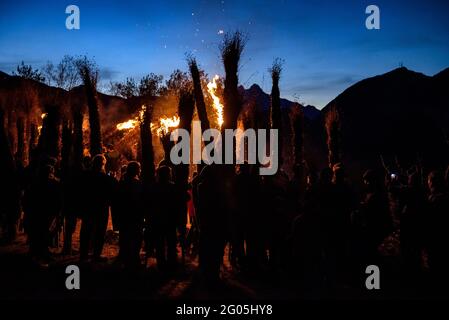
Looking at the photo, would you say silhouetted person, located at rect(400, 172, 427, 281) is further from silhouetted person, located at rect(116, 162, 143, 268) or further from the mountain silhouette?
the mountain silhouette

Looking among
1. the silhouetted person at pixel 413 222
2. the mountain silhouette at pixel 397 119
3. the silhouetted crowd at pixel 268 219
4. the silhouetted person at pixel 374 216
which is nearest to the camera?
the silhouetted crowd at pixel 268 219

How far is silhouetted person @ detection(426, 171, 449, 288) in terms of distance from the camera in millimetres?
7540

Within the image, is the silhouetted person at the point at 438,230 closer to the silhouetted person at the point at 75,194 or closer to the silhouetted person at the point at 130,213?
the silhouetted person at the point at 130,213

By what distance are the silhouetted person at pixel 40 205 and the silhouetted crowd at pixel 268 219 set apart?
0.07ft

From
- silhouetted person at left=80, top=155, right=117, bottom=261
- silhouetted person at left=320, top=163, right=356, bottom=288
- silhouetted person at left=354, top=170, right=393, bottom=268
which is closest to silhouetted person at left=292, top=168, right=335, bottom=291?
silhouetted person at left=320, top=163, right=356, bottom=288

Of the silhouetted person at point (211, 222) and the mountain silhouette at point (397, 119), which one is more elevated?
the mountain silhouette at point (397, 119)

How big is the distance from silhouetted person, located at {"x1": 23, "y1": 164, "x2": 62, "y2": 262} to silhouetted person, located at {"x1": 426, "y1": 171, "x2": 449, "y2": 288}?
7438 mm

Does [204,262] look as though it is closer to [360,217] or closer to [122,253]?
[122,253]

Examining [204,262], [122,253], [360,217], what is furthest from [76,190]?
[360,217]

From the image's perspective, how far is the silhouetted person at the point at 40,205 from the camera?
877cm

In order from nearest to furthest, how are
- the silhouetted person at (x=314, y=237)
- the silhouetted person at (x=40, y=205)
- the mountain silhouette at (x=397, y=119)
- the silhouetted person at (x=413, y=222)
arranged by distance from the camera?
1. the silhouetted person at (x=314, y=237)
2. the silhouetted person at (x=413, y=222)
3. the silhouetted person at (x=40, y=205)
4. the mountain silhouette at (x=397, y=119)

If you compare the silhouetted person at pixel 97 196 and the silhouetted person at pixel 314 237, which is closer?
the silhouetted person at pixel 314 237

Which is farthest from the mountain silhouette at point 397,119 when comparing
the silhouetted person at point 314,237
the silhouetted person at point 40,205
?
the silhouetted person at point 40,205
